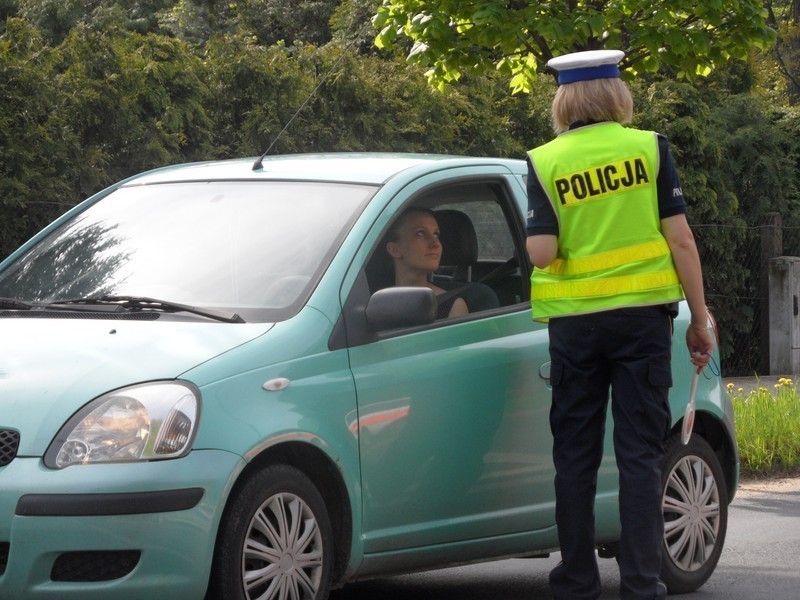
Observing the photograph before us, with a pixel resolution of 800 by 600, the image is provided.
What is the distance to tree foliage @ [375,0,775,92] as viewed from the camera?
9352mm

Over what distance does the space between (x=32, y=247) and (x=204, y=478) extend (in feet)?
6.54

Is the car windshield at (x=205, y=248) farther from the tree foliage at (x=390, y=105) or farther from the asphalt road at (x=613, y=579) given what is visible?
the asphalt road at (x=613, y=579)

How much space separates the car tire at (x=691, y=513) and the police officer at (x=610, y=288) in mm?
932

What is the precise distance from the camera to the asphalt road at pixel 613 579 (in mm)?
6434

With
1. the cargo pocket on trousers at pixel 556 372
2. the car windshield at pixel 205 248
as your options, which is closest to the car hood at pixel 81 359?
the car windshield at pixel 205 248

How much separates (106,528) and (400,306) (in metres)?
1.27

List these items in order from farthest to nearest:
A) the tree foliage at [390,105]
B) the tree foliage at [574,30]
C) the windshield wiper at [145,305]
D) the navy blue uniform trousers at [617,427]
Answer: the tree foliage at [390,105] < the tree foliage at [574,30] < the navy blue uniform trousers at [617,427] < the windshield wiper at [145,305]

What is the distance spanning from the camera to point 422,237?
5688mm

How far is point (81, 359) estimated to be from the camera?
Result: 4.63 meters

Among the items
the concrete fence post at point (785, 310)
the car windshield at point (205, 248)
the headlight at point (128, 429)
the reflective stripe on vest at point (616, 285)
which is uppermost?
the car windshield at point (205, 248)

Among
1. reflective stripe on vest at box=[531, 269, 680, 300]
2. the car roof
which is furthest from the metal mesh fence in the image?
reflective stripe on vest at box=[531, 269, 680, 300]

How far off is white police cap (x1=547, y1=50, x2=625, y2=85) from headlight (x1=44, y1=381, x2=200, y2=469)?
1.85 meters

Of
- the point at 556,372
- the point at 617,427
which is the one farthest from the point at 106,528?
the point at 617,427

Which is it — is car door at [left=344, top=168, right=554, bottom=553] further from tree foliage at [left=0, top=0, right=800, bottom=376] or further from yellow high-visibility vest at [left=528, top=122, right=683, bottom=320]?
tree foliage at [left=0, top=0, right=800, bottom=376]
